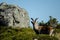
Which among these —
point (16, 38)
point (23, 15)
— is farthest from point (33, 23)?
point (16, 38)

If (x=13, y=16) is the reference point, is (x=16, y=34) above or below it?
below

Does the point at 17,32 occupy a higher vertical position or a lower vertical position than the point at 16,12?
lower

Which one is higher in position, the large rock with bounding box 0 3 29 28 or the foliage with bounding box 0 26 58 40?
the large rock with bounding box 0 3 29 28

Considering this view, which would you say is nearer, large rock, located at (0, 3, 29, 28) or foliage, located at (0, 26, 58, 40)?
foliage, located at (0, 26, 58, 40)

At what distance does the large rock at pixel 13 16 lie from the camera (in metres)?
22.7

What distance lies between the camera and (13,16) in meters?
22.8

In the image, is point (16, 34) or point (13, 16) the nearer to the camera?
point (16, 34)

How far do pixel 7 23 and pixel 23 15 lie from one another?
2.08 m

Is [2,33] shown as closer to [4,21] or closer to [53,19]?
[4,21]

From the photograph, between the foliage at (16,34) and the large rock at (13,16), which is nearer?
the foliage at (16,34)

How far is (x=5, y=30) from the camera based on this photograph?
2116 centimetres

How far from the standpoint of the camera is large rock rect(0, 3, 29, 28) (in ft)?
74.4

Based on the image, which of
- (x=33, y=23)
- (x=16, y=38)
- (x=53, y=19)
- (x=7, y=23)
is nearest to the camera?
(x=16, y=38)

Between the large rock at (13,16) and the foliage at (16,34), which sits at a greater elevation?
the large rock at (13,16)
